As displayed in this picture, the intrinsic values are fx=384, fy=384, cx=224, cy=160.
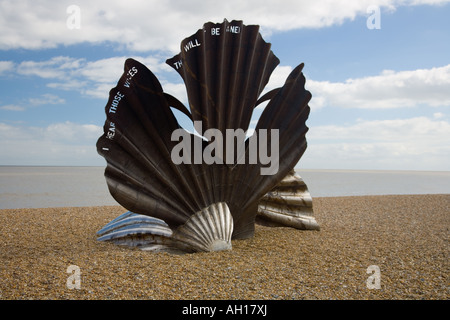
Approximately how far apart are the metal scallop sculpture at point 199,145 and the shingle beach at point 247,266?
1.33 feet

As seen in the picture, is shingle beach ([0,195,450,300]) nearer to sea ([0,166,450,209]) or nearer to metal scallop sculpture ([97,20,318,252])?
metal scallop sculpture ([97,20,318,252])

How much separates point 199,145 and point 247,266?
171 cm

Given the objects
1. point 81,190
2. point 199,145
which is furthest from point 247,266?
point 81,190

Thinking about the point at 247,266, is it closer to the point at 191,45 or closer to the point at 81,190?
the point at 191,45

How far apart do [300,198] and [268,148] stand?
4.85ft

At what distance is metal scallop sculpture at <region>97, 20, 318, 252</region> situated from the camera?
15.8ft

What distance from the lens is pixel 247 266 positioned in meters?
4.14

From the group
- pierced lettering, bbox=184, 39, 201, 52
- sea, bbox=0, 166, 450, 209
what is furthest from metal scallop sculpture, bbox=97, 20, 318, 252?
sea, bbox=0, 166, 450, 209

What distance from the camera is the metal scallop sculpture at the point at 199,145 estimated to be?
4.82m

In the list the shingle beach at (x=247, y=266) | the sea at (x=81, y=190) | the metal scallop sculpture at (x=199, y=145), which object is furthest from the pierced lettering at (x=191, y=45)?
the sea at (x=81, y=190)

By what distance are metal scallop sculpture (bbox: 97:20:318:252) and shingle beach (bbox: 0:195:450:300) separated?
406 millimetres

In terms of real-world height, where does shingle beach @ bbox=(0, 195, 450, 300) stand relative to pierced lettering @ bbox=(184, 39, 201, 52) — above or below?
below

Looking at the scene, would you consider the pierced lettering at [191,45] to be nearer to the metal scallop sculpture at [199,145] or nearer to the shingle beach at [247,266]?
the metal scallop sculpture at [199,145]
